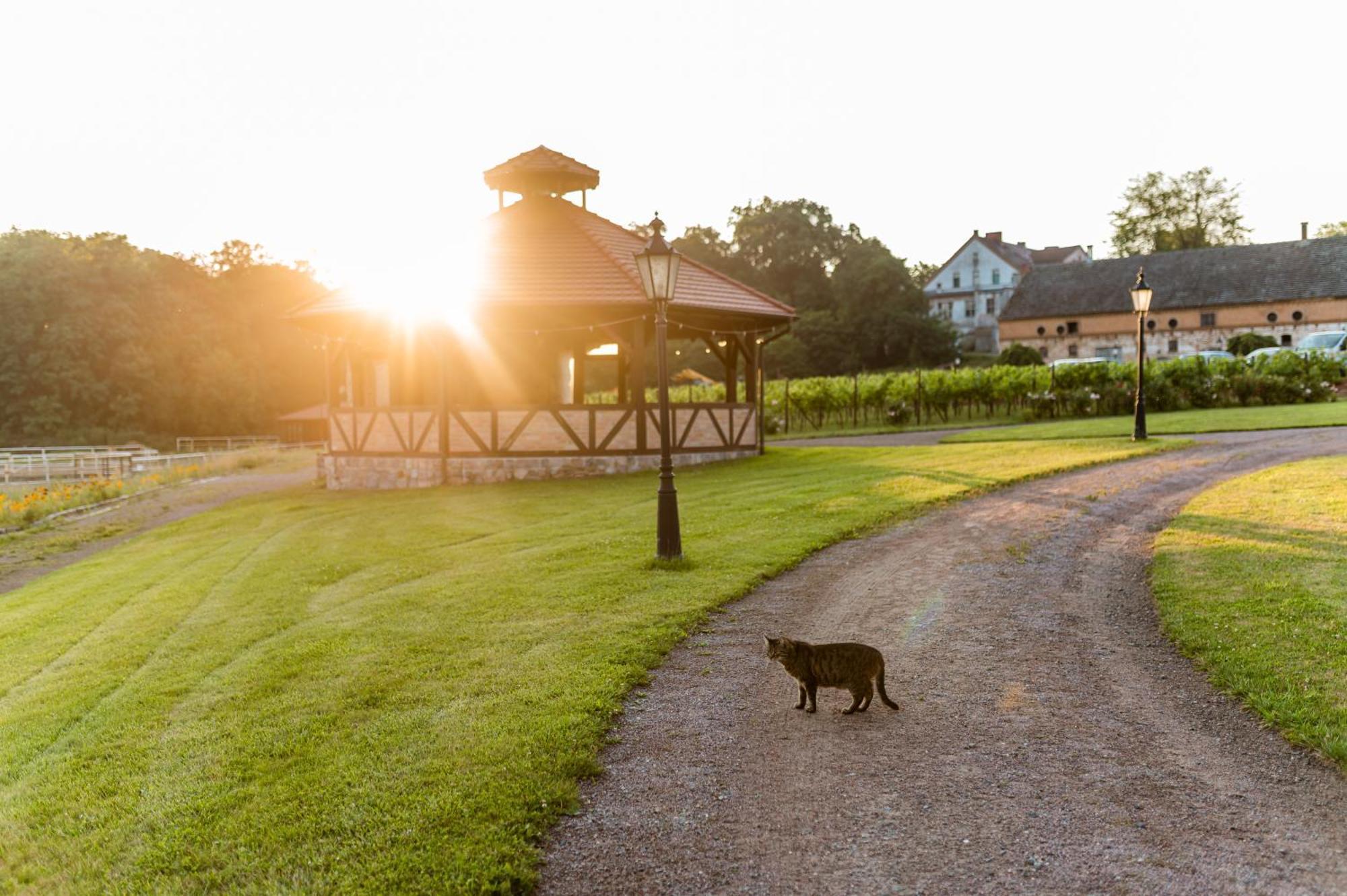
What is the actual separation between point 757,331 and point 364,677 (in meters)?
17.2

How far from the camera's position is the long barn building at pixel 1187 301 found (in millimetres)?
49500

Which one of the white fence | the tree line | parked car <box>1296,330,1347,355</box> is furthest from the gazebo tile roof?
the tree line

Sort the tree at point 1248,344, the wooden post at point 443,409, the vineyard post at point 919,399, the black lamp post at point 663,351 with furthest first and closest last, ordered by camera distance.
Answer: the tree at point 1248,344, the vineyard post at point 919,399, the wooden post at point 443,409, the black lamp post at point 663,351

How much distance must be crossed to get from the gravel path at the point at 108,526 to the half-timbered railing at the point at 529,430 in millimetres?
4603

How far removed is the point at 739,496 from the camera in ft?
49.3

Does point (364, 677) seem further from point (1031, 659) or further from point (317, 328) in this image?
point (317, 328)

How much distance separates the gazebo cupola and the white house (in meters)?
53.5

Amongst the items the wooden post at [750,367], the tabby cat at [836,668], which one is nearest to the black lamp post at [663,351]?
the tabby cat at [836,668]

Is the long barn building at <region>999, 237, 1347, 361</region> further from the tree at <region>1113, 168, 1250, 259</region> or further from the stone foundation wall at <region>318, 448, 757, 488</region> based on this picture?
the stone foundation wall at <region>318, 448, 757, 488</region>

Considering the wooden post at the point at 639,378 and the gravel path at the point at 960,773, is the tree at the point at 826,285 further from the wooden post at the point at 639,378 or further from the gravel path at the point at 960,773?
the gravel path at the point at 960,773

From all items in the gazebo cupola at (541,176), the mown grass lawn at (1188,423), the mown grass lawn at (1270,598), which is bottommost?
the mown grass lawn at (1270,598)

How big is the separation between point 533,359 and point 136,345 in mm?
45882

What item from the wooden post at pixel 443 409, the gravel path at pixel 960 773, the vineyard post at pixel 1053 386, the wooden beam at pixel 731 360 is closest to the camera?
the gravel path at pixel 960 773

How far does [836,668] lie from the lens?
225 inches
